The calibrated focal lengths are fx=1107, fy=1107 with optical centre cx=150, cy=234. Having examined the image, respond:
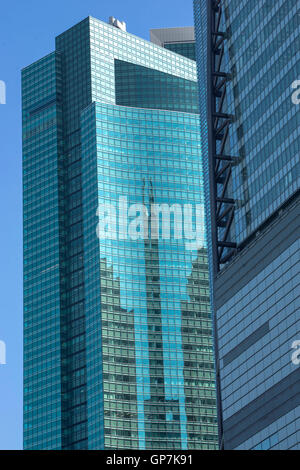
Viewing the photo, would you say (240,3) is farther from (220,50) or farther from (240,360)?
(240,360)

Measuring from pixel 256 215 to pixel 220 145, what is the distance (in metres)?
22.9

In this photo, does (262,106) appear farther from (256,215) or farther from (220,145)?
(220,145)

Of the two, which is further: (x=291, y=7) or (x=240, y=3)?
(x=240, y=3)

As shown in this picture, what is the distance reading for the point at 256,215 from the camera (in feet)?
468

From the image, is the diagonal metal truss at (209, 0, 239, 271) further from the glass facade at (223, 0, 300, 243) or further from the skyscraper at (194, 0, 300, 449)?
the glass facade at (223, 0, 300, 243)

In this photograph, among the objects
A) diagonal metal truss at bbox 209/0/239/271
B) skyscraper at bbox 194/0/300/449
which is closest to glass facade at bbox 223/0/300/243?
skyscraper at bbox 194/0/300/449

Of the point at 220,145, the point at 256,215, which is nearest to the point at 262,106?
the point at 256,215

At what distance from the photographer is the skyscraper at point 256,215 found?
123m

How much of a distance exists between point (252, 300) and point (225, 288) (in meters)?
9.77

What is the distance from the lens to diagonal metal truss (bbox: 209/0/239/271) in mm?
151500

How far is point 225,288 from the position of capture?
464 ft

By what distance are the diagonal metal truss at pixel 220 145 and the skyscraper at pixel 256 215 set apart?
19cm

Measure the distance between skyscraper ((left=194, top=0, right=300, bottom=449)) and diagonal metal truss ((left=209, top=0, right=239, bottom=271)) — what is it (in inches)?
7.4
